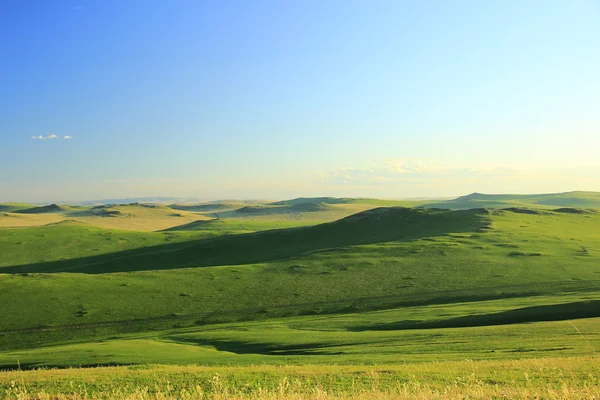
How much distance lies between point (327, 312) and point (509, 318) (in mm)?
22992

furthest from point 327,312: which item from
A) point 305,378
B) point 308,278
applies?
point 305,378

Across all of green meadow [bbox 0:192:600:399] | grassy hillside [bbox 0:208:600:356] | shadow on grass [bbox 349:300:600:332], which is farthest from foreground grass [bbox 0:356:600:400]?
shadow on grass [bbox 349:300:600:332]

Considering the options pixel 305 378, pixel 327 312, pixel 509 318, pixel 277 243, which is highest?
pixel 305 378

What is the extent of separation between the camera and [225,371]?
88.7ft

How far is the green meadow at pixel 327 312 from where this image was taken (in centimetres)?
2297

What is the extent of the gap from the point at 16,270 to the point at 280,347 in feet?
334

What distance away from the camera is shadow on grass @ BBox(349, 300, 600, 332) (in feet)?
154

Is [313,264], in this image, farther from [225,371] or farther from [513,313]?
[225,371]

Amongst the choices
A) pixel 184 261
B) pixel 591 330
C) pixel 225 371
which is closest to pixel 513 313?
pixel 591 330

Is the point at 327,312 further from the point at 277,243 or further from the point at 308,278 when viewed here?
the point at 277,243

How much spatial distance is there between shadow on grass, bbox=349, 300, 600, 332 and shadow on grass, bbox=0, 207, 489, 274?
196ft

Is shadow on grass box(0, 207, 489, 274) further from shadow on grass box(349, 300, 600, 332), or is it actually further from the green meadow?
shadow on grass box(349, 300, 600, 332)

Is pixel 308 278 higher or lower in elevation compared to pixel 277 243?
lower

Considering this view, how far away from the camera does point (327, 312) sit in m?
63.0
